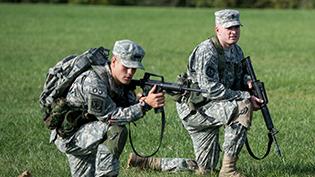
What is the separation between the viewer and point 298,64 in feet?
71.7

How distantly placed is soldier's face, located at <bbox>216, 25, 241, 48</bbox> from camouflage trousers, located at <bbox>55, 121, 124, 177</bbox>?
1734 mm

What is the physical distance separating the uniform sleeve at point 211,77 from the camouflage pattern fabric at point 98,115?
3.27ft

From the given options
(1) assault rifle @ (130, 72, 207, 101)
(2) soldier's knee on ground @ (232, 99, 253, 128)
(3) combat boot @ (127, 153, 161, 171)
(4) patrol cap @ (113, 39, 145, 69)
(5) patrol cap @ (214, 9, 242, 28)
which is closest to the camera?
(4) patrol cap @ (113, 39, 145, 69)

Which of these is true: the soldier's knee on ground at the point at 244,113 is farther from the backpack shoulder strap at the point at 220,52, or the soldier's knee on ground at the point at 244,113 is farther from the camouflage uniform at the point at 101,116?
the camouflage uniform at the point at 101,116

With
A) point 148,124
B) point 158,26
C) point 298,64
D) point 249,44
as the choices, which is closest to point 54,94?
point 148,124

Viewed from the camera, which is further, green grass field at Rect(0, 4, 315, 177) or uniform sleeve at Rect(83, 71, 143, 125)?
green grass field at Rect(0, 4, 315, 177)

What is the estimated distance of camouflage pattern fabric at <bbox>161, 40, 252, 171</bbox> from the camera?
8.37 meters

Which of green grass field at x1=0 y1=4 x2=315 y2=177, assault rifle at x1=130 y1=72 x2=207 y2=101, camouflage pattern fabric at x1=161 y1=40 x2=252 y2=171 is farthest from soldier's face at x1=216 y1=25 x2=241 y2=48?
green grass field at x1=0 y1=4 x2=315 y2=177

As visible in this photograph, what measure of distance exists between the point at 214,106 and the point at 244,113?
1.25ft

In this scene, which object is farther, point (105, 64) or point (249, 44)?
point (249, 44)

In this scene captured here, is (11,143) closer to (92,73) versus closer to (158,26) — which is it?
(92,73)

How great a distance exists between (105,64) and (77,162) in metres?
0.96

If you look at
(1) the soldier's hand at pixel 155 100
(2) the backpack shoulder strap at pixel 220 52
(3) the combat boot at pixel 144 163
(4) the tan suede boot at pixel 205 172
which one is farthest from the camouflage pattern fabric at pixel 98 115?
(4) the tan suede boot at pixel 205 172

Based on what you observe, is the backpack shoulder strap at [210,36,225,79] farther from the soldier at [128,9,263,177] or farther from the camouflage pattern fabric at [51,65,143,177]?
the camouflage pattern fabric at [51,65,143,177]
